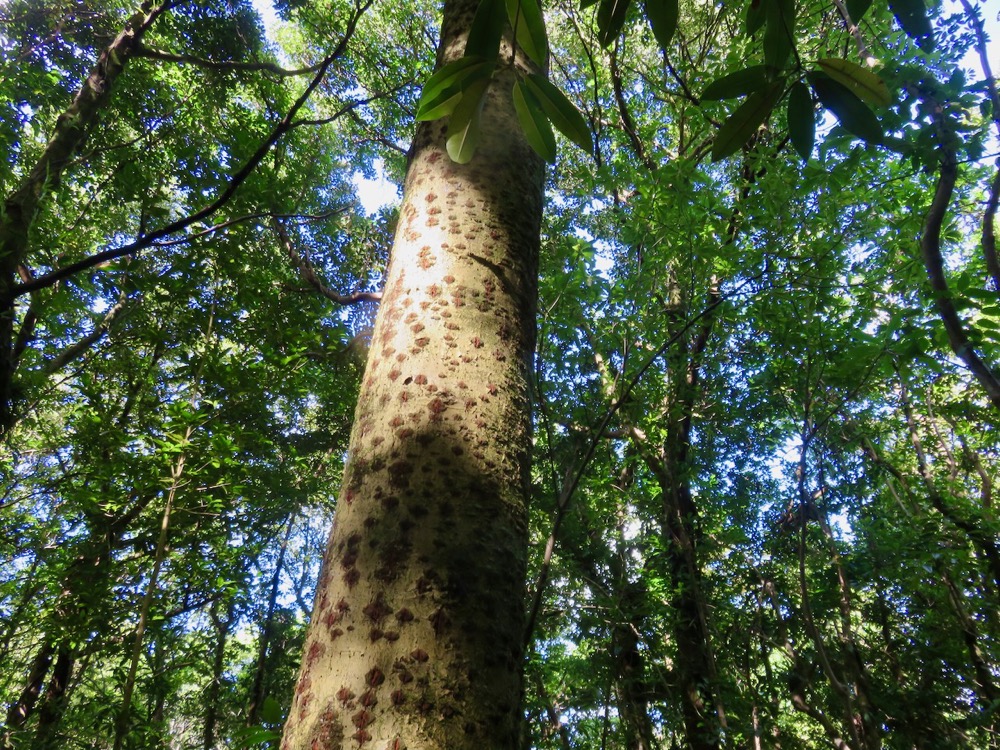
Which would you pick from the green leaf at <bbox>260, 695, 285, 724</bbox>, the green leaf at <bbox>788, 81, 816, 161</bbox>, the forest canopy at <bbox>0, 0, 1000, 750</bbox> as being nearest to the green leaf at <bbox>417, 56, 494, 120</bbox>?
the forest canopy at <bbox>0, 0, 1000, 750</bbox>

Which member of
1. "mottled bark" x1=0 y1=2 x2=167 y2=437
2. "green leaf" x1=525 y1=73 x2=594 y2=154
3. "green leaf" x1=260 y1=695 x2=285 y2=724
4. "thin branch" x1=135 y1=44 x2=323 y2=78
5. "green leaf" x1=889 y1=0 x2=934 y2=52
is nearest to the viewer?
"green leaf" x1=889 y1=0 x2=934 y2=52

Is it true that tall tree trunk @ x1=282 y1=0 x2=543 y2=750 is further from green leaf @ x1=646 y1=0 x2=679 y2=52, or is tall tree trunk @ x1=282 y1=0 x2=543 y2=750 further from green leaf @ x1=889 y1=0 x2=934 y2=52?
green leaf @ x1=889 y1=0 x2=934 y2=52

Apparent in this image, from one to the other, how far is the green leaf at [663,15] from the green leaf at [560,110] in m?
0.14

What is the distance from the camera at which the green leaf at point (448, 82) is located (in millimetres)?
654

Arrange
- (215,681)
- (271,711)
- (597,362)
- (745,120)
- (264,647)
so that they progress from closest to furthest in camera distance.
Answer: (745,120) → (271,711) → (597,362) → (215,681) → (264,647)

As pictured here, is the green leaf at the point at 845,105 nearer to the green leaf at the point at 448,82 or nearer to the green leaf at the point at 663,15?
the green leaf at the point at 663,15

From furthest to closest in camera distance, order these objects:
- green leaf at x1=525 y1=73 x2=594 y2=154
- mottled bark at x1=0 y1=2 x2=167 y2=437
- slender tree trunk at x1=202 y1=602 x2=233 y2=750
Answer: slender tree trunk at x1=202 y1=602 x2=233 y2=750 < mottled bark at x1=0 y1=2 x2=167 y2=437 < green leaf at x1=525 y1=73 x2=594 y2=154

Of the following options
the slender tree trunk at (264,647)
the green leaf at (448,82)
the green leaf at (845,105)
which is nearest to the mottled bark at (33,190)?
the green leaf at (448,82)

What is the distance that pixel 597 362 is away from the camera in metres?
4.62

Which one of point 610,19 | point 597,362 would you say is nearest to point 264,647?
point 597,362

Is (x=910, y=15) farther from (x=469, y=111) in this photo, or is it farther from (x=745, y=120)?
(x=469, y=111)

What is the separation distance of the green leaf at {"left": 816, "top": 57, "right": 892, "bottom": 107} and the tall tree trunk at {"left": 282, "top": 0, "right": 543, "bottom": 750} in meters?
0.63

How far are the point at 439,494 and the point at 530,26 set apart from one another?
26.9 inches

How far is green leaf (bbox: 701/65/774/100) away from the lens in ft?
2.16
